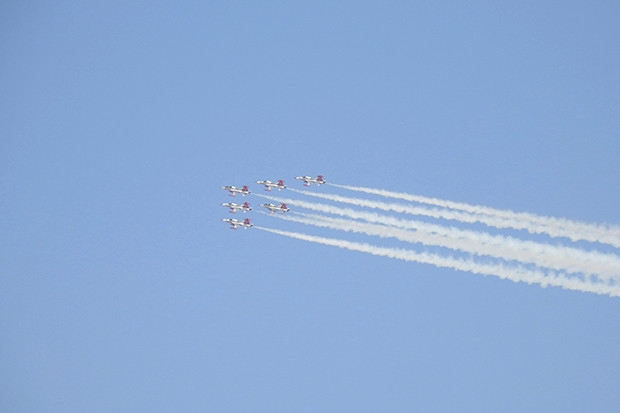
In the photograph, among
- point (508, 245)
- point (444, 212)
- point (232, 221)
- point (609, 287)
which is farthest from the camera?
point (232, 221)

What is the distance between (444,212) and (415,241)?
3.30 m

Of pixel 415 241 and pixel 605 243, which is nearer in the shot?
pixel 605 243

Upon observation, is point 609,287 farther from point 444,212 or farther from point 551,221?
point 444,212

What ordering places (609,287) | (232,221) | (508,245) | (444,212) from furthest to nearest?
(232,221), (444,212), (508,245), (609,287)

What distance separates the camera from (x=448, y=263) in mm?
93500

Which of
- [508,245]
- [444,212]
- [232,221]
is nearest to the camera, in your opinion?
[508,245]

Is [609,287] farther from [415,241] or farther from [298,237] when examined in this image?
[298,237]

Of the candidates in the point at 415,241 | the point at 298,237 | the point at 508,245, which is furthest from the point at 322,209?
the point at 508,245

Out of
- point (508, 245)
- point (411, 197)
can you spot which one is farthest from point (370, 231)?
point (508, 245)

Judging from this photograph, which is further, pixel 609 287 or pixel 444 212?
pixel 444 212

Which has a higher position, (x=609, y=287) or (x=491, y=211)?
(x=491, y=211)

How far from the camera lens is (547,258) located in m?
88.1

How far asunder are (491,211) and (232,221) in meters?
22.7

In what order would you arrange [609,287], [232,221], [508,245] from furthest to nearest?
1. [232,221]
2. [508,245]
3. [609,287]
